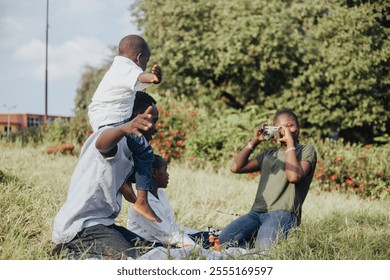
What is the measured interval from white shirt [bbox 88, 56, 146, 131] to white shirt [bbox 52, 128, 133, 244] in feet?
0.84

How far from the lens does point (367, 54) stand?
9.21m

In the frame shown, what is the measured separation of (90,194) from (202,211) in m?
2.24

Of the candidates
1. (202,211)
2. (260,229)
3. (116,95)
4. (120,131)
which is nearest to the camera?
(120,131)

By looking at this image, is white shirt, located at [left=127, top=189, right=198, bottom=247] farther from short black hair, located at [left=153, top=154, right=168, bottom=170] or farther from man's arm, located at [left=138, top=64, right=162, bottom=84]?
man's arm, located at [left=138, top=64, right=162, bottom=84]

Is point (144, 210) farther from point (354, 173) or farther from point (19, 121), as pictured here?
point (19, 121)

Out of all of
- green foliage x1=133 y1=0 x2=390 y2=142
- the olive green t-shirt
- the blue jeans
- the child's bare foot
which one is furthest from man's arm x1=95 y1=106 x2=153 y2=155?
green foliage x1=133 y1=0 x2=390 y2=142

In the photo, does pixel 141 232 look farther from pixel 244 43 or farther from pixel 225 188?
pixel 244 43

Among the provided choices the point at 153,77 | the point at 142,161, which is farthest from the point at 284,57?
the point at 153,77

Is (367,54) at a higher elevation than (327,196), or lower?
higher

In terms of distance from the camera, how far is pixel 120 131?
2629 millimetres

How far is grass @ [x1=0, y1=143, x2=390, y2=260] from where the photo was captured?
322 cm

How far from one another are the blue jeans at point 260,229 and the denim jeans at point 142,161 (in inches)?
31.0

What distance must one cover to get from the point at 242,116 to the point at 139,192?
19.1 feet
